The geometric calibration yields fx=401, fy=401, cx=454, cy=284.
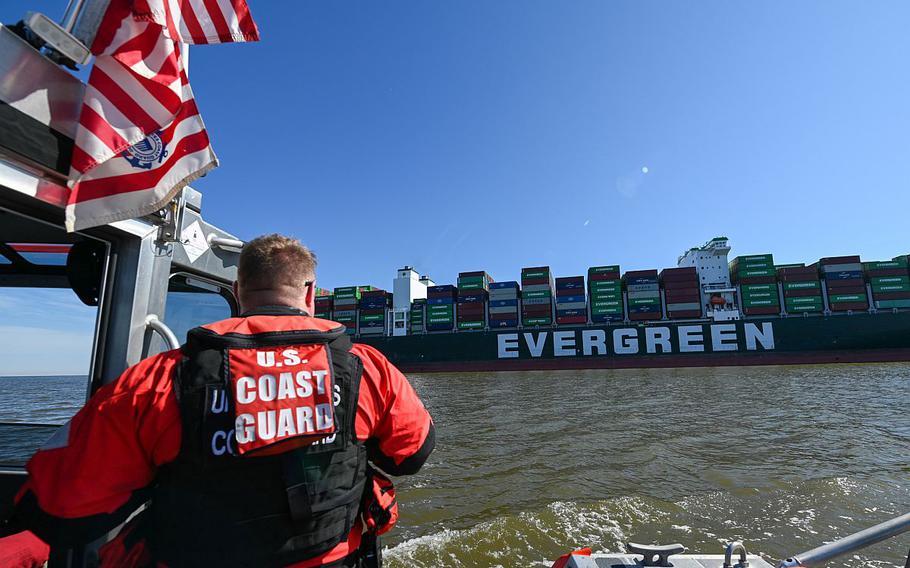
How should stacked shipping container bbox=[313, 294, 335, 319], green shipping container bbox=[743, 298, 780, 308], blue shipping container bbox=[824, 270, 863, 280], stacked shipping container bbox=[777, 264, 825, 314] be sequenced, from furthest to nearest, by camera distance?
1. stacked shipping container bbox=[313, 294, 335, 319]
2. green shipping container bbox=[743, 298, 780, 308]
3. blue shipping container bbox=[824, 270, 863, 280]
4. stacked shipping container bbox=[777, 264, 825, 314]

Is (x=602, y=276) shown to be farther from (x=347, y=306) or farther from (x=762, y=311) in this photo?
(x=347, y=306)

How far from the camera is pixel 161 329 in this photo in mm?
2006

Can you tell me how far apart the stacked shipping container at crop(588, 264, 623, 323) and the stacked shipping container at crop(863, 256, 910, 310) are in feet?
56.3

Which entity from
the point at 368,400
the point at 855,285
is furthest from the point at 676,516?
the point at 855,285

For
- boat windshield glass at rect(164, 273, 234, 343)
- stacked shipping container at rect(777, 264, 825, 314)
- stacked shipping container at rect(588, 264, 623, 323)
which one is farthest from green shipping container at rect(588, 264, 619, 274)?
boat windshield glass at rect(164, 273, 234, 343)

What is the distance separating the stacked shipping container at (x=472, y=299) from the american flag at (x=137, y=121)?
33.1 m

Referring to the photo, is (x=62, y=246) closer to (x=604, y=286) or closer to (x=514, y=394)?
(x=514, y=394)

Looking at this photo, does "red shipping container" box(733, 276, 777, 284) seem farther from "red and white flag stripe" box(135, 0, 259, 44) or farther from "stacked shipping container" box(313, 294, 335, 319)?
"red and white flag stripe" box(135, 0, 259, 44)

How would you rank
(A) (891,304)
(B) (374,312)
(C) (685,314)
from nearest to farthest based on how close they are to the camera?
(A) (891,304) → (C) (685,314) → (B) (374,312)

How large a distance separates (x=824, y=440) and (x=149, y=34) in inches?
396

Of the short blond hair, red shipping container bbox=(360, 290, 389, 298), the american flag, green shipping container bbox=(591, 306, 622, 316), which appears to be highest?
red shipping container bbox=(360, 290, 389, 298)

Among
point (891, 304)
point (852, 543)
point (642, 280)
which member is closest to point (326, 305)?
point (642, 280)

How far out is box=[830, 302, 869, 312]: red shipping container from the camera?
2878 centimetres

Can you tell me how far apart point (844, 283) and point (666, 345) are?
13931 mm
